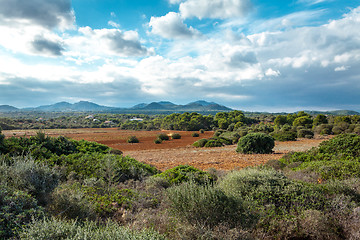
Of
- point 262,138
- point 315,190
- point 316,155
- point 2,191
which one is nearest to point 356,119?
point 262,138

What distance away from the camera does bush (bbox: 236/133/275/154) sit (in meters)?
15.0

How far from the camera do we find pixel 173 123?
197 feet

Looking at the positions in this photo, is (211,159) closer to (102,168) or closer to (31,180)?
(102,168)

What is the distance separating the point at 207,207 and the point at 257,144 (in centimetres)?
1304

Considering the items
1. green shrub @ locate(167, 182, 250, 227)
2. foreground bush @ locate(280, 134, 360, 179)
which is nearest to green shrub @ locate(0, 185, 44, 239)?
green shrub @ locate(167, 182, 250, 227)

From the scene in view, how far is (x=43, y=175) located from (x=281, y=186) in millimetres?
4646

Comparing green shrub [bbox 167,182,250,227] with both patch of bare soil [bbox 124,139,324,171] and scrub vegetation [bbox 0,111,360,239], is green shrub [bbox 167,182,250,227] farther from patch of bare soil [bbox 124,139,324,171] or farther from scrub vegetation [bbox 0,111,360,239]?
patch of bare soil [bbox 124,139,324,171]

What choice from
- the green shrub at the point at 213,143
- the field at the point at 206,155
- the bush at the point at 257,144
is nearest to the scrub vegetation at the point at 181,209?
the field at the point at 206,155

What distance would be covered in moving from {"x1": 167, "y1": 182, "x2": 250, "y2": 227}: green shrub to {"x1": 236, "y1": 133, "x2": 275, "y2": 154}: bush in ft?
40.0

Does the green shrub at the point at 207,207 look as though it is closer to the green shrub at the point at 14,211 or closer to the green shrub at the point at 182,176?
the green shrub at the point at 182,176

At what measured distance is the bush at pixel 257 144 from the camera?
14992mm

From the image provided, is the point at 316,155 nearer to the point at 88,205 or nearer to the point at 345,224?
the point at 345,224

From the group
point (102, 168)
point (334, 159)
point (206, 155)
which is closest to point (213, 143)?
point (206, 155)

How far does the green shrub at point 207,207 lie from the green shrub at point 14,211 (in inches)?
78.1
